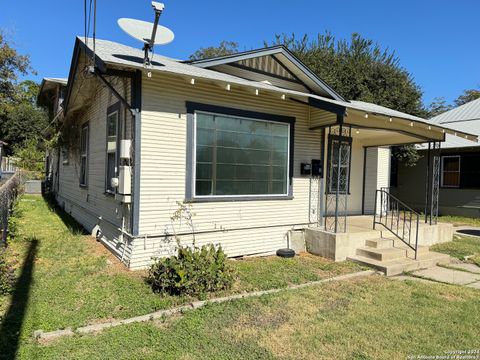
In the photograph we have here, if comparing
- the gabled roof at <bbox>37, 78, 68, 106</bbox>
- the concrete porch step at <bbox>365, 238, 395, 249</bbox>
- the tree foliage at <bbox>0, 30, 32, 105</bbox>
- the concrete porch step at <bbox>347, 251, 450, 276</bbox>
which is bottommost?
the concrete porch step at <bbox>347, 251, 450, 276</bbox>

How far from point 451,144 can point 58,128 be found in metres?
15.9

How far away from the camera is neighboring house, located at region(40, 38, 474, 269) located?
595 cm

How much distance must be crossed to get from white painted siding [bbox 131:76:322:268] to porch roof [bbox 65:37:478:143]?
0.30 metres

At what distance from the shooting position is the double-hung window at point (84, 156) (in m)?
9.75

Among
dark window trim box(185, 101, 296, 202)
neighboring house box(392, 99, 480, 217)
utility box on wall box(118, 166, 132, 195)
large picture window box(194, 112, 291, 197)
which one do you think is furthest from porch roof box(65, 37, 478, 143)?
neighboring house box(392, 99, 480, 217)

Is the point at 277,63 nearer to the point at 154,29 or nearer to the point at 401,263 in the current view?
the point at 154,29

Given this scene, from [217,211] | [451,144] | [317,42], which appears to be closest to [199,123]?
[217,211]

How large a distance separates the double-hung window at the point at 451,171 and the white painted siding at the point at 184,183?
35.1ft

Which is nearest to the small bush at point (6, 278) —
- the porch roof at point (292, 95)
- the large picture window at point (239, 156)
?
the large picture window at point (239, 156)

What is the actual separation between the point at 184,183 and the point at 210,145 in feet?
2.76

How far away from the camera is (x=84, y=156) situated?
1006 cm

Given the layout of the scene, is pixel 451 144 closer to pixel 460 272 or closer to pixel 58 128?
pixel 460 272

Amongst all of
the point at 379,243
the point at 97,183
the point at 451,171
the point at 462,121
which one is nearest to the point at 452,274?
the point at 379,243

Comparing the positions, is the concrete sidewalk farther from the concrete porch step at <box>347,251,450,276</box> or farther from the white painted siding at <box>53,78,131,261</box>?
the white painted siding at <box>53,78,131,261</box>
